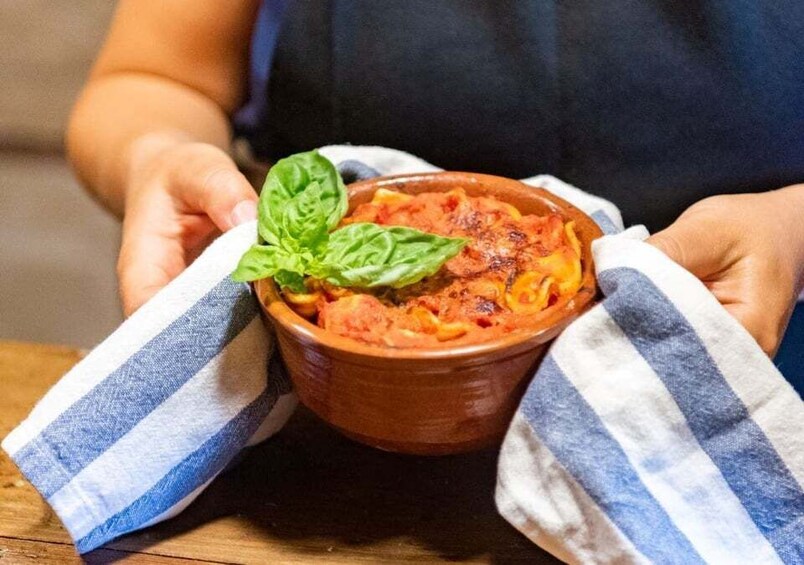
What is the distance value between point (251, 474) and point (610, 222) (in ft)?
1.03

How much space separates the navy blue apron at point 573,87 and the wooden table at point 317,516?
1.02ft

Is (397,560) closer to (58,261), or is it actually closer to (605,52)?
(605,52)

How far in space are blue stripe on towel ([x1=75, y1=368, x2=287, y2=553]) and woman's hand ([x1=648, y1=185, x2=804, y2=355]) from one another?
0.90 feet

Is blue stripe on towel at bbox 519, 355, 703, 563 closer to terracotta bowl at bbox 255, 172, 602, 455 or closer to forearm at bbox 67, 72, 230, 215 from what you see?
terracotta bowl at bbox 255, 172, 602, 455

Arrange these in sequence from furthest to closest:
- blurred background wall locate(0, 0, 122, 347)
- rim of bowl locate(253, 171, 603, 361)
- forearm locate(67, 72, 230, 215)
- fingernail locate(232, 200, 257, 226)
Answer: blurred background wall locate(0, 0, 122, 347), forearm locate(67, 72, 230, 215), fingernail locate(232, 200, 257, 226), rim of bowl locate(253, 171, 603, 361)

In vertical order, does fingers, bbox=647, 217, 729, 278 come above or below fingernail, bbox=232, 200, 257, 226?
above

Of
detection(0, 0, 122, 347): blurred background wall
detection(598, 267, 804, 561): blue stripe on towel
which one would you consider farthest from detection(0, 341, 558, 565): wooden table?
detection(0, 0, 122, 347): blurred background wall

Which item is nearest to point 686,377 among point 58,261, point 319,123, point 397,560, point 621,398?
point 621,398

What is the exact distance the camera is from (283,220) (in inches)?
21.5

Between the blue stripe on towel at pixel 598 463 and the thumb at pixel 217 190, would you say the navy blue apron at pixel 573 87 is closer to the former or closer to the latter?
the thumb at pixel 217 190

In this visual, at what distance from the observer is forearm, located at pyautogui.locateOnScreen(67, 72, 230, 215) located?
0.87 metres

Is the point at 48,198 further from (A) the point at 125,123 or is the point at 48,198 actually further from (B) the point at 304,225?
(B) the point at 304,225

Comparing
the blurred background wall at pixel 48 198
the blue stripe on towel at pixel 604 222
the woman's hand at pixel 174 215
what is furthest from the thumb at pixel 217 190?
the blurred background wall at pixel 48 198

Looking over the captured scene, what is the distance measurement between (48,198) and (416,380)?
1717mm
